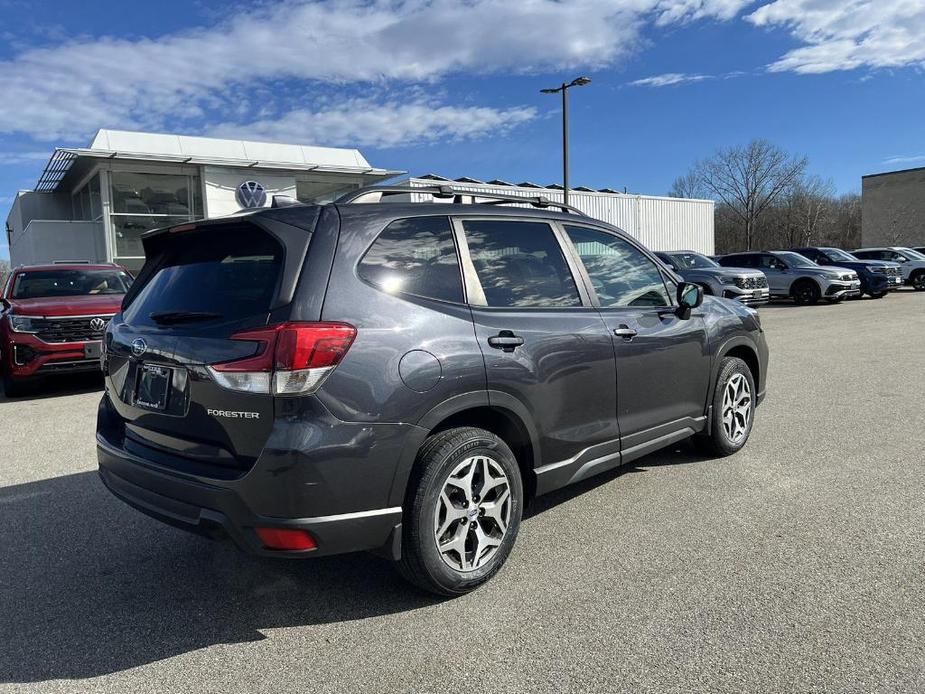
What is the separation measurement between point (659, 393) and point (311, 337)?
2.44 metres

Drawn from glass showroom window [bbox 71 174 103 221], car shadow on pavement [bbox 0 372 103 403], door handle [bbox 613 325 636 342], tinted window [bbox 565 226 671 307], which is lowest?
car shadow on pavement [bbox 0 372 103 403]

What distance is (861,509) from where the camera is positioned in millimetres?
4070

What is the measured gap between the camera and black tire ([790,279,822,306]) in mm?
21438

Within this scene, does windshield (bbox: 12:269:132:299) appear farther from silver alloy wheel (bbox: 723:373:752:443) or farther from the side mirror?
silver alloy wheel (bbox: 723:373:752:443)

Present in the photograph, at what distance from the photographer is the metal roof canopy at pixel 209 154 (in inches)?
909

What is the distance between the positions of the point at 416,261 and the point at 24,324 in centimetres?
717

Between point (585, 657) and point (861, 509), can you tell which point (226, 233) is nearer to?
point (585, 657)

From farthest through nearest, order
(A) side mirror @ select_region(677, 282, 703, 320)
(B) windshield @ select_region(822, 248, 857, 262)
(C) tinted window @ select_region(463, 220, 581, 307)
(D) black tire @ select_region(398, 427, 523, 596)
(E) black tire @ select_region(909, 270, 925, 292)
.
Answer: (E) black tire @ select_region(909, 270, 925, 292) → (B) windshield @ select_region(822, 248, 857, 262) → (A) side mirror @ select_region(677, 282, 703, 320) → (C) tinted window @ select_region(463, 220, 581, 307) → (D) black tire @ select_region(398, 427, 523, 596)

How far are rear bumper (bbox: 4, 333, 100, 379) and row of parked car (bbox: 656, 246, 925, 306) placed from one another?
43.1 ft

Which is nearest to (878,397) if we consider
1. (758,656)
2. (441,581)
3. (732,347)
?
(732,347)

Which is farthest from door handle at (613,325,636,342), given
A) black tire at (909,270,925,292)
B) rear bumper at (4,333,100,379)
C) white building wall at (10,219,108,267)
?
black tire at (909,270,925,292)

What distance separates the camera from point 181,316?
10.2ft

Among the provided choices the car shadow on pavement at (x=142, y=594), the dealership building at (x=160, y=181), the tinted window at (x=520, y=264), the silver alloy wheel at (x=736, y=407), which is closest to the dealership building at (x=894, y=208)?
the dealership building at (x=160, y=181)

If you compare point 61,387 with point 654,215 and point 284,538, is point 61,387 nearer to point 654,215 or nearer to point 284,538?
point 284,538
